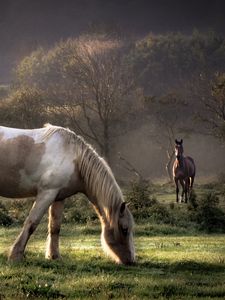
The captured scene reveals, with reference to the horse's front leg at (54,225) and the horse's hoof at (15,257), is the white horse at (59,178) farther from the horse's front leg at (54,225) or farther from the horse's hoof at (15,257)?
the horse's hoof at (15,257)

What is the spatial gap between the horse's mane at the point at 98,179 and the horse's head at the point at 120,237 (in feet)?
0.41

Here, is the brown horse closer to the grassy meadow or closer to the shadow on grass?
the grassy meadow

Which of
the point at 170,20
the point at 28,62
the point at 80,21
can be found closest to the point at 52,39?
the point at 80,21

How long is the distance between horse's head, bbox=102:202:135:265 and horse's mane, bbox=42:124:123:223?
126 mm

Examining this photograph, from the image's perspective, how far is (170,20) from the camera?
168500 millimetres

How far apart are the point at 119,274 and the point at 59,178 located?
2.34 meters

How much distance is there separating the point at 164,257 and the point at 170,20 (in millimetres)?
163322

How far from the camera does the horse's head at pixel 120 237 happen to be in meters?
10.7

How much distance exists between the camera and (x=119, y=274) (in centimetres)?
941

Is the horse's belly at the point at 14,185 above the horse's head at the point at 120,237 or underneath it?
above

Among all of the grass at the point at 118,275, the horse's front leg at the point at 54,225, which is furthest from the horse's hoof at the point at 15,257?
the horse's front leg at the point at 54,225

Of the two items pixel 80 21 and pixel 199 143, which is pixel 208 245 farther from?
pixel 80 21

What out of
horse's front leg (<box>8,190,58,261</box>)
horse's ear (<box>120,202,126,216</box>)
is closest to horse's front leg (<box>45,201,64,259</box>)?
horse's front leg (<box>8,190,58,261</box>)

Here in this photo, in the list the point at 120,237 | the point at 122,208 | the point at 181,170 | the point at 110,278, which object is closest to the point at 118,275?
A: the point at 110,278
